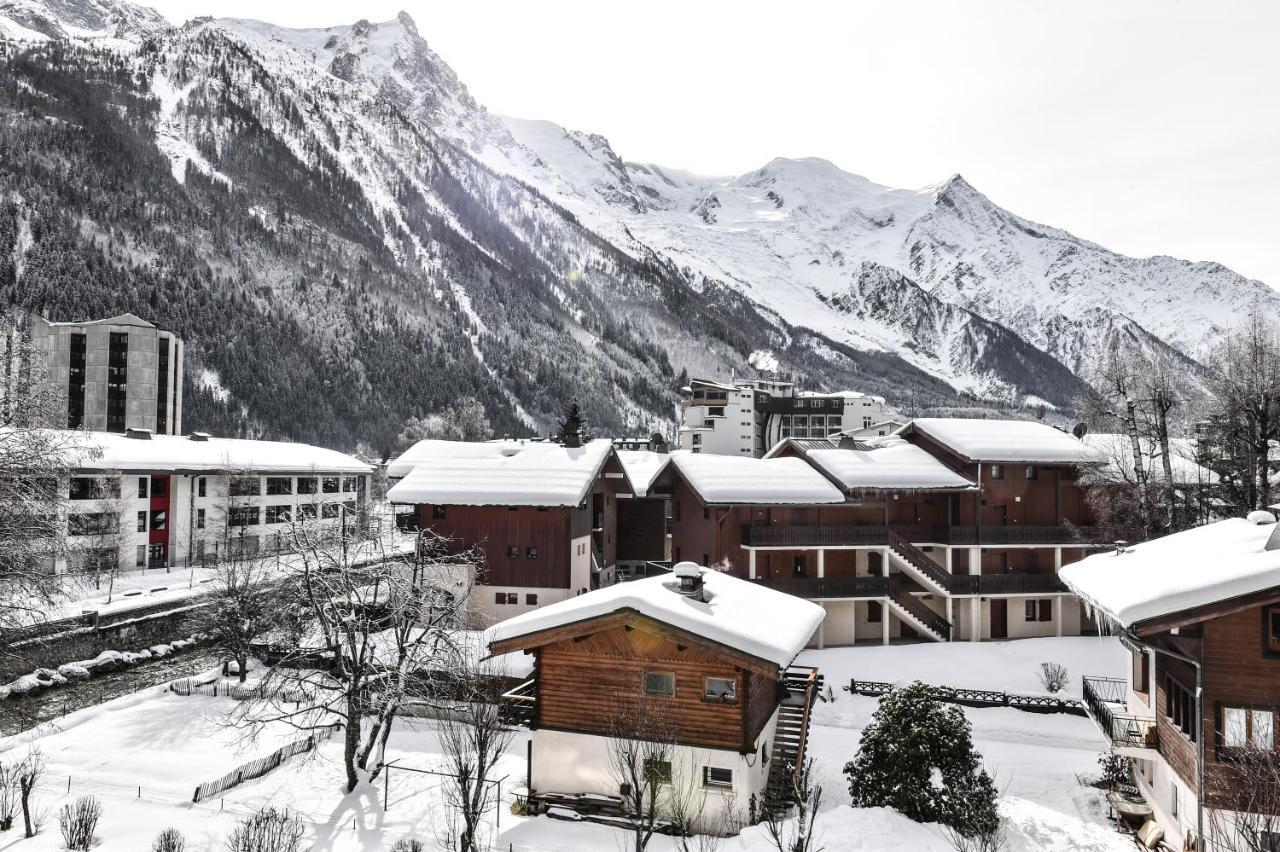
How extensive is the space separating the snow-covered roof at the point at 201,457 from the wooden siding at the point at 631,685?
44.3 meters

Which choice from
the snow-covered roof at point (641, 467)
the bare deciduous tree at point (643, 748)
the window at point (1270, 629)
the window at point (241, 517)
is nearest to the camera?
the window at point (1270, 629)

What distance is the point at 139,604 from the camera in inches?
1908

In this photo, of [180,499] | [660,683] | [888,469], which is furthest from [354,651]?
[180,499]

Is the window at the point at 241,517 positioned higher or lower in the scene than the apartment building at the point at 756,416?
lower

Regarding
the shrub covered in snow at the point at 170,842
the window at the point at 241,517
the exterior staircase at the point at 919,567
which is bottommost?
the shrub covered in snow at the point at 170,842

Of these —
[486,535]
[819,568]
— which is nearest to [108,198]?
[486,535]

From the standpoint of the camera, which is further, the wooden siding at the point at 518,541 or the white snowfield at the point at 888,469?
the wooden siding at the point at 518,541

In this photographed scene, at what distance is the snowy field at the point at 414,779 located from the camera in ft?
66.7

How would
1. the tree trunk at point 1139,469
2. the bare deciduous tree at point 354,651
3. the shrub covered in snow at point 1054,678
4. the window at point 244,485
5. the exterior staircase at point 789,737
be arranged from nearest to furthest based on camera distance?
the exterior staircase at point 789,737 < the bare deciduous tree at point 354,651 < the shrub covered in snow at point 1054,678 < the tree trunk at point 1139,469 < the window at point 244,485

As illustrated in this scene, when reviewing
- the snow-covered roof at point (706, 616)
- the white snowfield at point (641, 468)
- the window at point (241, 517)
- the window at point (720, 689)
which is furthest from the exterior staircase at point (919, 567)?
the window at point (241, 517)

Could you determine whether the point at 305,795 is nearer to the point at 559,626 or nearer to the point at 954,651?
the point at 559,626

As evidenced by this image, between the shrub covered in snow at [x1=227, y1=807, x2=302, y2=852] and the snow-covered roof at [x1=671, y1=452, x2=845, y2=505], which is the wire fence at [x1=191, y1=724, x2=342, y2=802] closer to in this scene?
the shrub covered in snow at [x1=227, y1=807, x2=302, y2=852]

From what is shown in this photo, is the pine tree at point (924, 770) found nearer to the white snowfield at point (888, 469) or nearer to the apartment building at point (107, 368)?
the white snowfield at point (888, 469)

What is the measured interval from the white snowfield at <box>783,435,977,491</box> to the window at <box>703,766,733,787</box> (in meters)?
23.5
